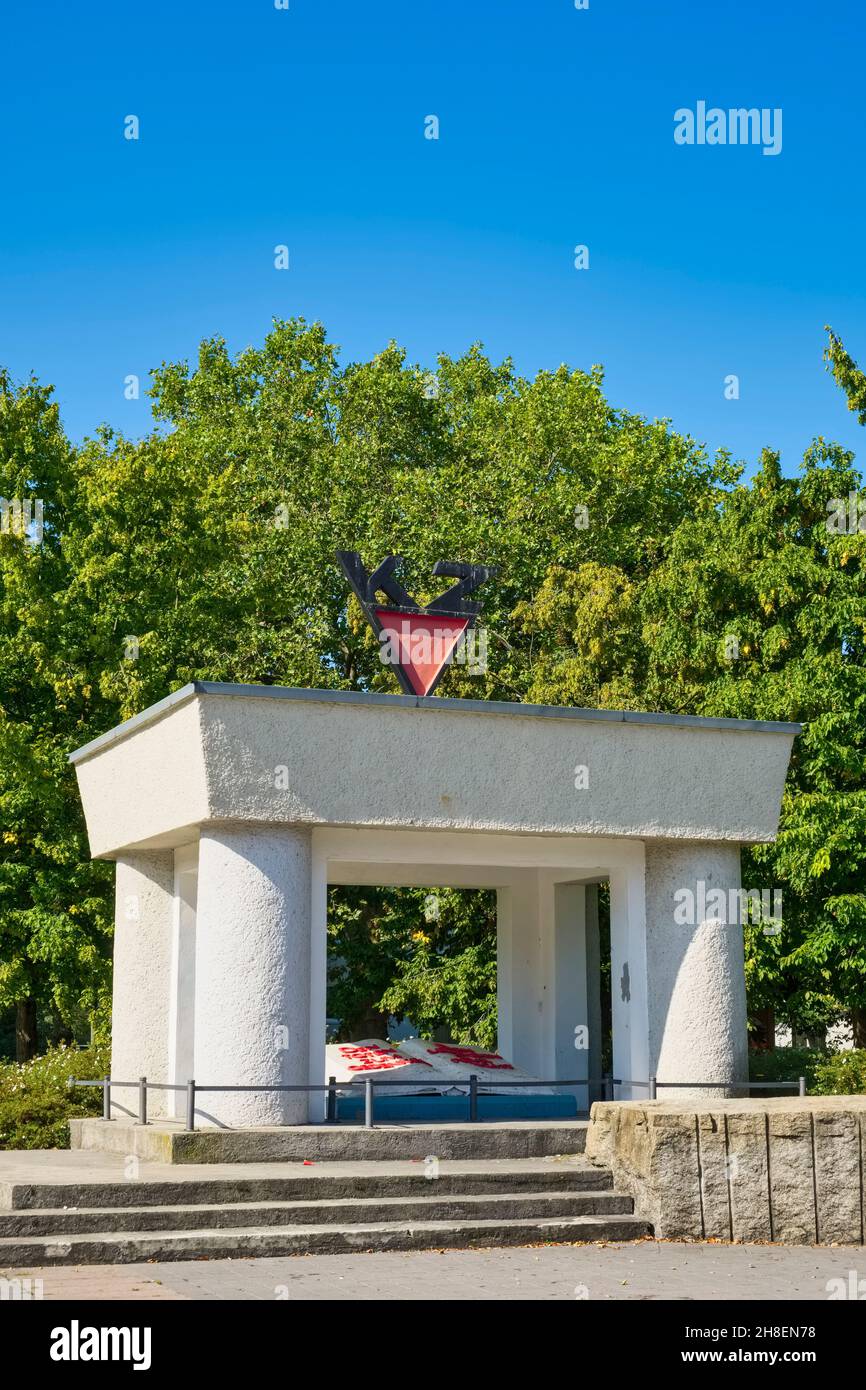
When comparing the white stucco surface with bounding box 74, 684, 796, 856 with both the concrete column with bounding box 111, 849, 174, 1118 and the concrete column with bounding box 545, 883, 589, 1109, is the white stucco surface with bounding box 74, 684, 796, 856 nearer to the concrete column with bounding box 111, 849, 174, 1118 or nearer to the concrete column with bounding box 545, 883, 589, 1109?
the concrete column with bounding box 111, 849, 174, 1118

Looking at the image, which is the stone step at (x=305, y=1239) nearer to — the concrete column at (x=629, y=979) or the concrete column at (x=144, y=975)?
the concrete column at (x=629, y=979)

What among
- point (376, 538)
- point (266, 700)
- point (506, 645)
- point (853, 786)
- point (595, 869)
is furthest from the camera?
point (376, 538)

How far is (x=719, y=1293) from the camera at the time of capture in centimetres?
1012

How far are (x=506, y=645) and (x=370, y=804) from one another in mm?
17706

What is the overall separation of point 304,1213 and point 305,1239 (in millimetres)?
519

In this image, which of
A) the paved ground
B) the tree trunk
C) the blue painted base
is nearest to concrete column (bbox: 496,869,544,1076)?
the blue painted base

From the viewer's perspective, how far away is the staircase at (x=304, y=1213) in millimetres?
11641

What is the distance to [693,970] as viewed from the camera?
17.2 meters

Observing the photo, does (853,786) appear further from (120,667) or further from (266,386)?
(266,386)

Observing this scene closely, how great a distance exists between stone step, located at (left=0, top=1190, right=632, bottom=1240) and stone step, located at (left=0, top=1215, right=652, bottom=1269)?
82mm

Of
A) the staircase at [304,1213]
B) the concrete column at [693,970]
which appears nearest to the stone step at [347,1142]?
the staircase at [304,1213]

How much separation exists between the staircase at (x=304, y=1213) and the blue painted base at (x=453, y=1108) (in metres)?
3.23

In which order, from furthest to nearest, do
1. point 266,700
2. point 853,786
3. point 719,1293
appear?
point 853,786 < point 266,700 < point 719,1293
